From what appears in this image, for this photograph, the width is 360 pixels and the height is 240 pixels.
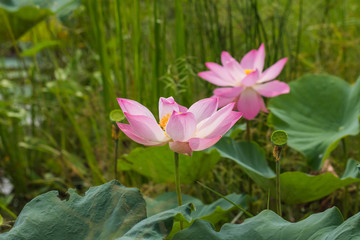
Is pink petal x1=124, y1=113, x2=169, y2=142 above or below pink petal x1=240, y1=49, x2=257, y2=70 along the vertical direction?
below

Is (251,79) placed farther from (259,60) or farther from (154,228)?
(154,228)

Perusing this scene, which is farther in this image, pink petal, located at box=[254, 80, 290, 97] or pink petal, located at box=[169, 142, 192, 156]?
pink petal, located at box=[254, 80, 290, 97]

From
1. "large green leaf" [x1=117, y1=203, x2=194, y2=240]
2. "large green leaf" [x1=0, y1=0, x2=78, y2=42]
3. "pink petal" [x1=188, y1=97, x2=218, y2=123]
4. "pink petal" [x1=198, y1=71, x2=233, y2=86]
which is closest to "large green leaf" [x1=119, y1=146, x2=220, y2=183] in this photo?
"pink petal" [x1=198, y1=71, x2=233, y2=86]

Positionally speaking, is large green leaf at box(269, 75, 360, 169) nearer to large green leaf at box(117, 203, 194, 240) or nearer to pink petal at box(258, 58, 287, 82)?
pink petal at box(258, 58, 287, 82)

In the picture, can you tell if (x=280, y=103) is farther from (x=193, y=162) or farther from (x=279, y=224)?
(x=279, y=224)

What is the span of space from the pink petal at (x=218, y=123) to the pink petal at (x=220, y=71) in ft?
1.16

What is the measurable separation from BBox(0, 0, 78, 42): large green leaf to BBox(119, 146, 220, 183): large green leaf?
78cm

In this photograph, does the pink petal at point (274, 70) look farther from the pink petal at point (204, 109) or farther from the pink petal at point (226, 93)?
the pink petal at point (204, 109)

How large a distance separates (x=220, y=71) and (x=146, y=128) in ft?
1.35

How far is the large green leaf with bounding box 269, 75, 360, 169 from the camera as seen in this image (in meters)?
1.08

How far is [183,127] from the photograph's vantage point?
0.62m

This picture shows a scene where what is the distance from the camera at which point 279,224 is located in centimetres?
60

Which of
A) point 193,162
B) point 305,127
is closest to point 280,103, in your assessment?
point 305,127

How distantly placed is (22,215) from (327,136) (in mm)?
761
